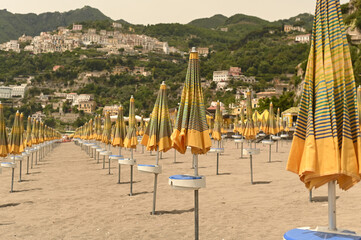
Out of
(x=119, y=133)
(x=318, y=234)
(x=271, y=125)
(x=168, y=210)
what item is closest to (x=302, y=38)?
(x=271, y=125)

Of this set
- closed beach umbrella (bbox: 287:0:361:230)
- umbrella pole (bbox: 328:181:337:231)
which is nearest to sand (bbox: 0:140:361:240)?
umbrella pole (bbox: 328:181:337:231)

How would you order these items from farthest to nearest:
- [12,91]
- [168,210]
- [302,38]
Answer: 1. [302,38]
2. [12,91]
3. [168,210]

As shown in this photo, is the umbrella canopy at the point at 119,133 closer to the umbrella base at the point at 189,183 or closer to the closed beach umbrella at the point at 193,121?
the closed beach umbrella at the point at 193,121

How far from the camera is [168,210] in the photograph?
8.69 metres

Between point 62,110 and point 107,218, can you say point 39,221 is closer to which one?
point 107,218

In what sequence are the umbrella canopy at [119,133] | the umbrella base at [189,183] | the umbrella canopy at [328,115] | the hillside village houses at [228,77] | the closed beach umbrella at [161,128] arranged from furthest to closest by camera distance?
the hillside village houses at [228,77]
the umbrella canopy at [119,133]
the closed beach umbrella at [161,128]
the umbrella base at [189,183]
the umbrella canopy at [328,115]

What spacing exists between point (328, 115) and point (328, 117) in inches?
0.8

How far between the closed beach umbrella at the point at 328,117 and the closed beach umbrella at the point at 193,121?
2799 mm

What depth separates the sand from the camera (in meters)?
6.88

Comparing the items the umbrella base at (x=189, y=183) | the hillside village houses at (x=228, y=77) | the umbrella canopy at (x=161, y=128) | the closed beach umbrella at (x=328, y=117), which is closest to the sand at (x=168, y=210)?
the umbrella base at (x=189, y=183)

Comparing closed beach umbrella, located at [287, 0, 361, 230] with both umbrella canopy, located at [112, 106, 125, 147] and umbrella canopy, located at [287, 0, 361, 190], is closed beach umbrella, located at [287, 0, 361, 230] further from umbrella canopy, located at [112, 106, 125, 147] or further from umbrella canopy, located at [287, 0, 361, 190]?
umbrella canopy, located at [112, 106, 125, 147]

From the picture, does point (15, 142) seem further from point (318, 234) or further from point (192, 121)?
point (318, 234)

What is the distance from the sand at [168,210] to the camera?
22.6 ft

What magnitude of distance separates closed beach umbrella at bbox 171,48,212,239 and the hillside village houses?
6078 inches
